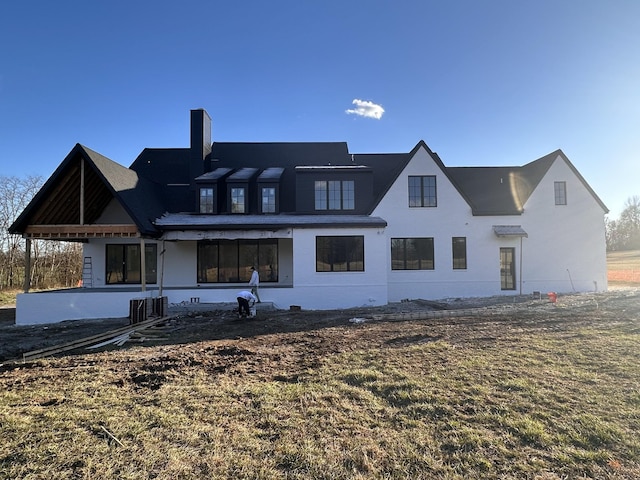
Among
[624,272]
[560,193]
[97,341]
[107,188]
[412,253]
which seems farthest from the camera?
[624,272]

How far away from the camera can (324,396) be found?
5.08 meters

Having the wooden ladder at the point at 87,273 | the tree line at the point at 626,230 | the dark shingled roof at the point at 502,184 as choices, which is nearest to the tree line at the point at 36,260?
the wooden ladder at the point at 87,273

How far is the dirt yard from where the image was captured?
8453mm

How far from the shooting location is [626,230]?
6231 centimetres

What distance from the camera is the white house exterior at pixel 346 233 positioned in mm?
15055

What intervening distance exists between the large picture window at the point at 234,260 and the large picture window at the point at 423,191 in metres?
6.96

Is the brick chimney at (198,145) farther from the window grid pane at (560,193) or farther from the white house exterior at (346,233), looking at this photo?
the window grid pane at (560,193)

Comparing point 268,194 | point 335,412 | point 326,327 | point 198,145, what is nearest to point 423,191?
point 268,194

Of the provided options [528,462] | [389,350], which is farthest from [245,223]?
[528,462]

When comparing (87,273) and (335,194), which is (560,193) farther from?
(87,273)

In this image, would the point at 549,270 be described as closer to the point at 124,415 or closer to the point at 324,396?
the point at 324,396

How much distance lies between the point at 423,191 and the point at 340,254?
5.35 meters

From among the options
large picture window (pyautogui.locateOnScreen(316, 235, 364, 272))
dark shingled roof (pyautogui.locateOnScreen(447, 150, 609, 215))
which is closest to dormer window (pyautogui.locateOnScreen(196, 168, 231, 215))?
large picture window (pyautogui.locateOnScreen(316, 235, 364, 272))

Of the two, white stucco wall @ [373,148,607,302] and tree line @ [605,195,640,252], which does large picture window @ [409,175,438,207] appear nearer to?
white stucco wall @ [373,148,607,302]
